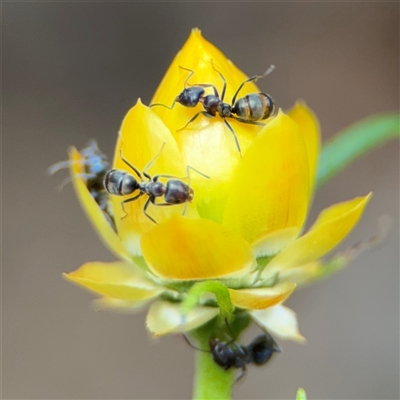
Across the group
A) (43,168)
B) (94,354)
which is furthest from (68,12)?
(94,354)

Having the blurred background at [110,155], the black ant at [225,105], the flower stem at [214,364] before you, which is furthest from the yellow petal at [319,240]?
the blurred background at [110,155]

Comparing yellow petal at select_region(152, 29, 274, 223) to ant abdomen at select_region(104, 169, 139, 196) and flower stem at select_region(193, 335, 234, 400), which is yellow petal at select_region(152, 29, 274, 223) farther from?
flower stem at select_region(193, 335, 234, 400)

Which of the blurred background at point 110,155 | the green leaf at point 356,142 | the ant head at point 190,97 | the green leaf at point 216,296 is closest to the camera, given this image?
the green leaf at point 216,296

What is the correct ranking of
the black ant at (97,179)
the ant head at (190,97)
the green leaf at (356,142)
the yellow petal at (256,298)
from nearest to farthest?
1. the yellow petal at (256,298)
2. the ant head at (190,97)
3. the black ant at (97,179)
4. the green leaf at (356,142)

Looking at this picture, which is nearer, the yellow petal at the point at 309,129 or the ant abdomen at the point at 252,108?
the ant abdomen at the point at 252,108

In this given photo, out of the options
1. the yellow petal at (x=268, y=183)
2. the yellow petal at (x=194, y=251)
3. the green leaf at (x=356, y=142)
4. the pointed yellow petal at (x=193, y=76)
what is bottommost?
the yellow petal at (x=194, y=251)

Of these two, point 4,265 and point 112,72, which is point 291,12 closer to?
point 112,72

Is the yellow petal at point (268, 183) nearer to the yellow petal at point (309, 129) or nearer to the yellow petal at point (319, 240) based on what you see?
the yellow petal at point (319, 240)

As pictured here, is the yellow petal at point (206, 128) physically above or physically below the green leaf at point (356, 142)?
below
